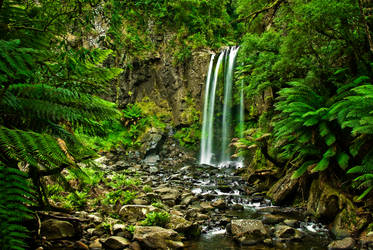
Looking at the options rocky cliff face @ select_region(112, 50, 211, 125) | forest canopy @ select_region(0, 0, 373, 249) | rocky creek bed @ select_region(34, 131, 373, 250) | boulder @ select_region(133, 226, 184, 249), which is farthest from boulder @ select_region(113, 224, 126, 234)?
rocky cliff face @ select_region(112, 50, 211, 125)

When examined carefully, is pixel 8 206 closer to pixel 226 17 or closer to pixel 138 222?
pixel 138 222

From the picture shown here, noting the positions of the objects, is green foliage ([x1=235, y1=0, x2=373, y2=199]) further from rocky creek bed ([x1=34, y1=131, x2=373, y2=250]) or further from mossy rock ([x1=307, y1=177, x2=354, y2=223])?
rocky creek bed ([x1=34, y1=131, x2=373, y2=250])

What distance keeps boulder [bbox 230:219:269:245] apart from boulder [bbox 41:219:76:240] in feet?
8.55

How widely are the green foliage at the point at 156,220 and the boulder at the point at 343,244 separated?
→ 8.57ft

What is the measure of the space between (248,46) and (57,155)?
23.9 feet

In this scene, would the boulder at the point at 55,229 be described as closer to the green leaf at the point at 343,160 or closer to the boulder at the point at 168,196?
the boulder at the point at 168,196

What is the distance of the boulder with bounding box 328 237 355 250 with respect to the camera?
3.58 meters

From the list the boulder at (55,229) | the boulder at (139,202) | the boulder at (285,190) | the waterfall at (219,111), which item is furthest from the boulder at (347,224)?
the waterfall at (219,111)

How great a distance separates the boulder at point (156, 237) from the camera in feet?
10.9

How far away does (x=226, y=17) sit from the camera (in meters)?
18.0

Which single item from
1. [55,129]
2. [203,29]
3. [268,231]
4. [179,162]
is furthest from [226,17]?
[55,129]

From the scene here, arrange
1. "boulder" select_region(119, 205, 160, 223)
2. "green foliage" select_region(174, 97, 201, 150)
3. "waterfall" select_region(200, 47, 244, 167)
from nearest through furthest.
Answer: "boulder" select_region(119, 205, 160, 223) → "waterfall" select_region(200, 47, 244, 167) → "green foliage" select_region(174, 97, 201, 150)

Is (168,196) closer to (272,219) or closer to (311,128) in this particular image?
(272,219)

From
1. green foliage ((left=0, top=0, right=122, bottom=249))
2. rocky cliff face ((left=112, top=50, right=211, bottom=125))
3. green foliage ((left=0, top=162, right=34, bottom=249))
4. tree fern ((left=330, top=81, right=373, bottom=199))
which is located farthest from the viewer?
rocky cliff face ((left=112, top=50, right=211, bottom=125))
